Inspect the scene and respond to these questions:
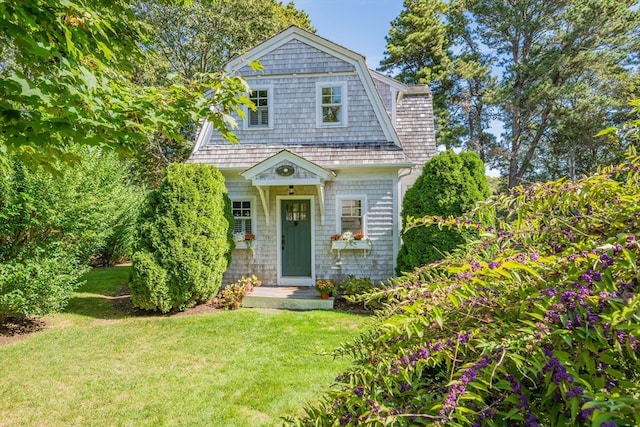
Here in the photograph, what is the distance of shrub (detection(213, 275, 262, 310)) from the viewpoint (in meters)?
7.84

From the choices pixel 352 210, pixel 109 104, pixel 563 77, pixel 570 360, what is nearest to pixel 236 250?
pixel 352 210

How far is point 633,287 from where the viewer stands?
28.9 inches

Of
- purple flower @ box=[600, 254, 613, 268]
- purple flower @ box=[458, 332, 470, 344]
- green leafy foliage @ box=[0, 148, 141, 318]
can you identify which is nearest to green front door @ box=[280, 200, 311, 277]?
green leafy foliage @ box=[0, 148, 141, 318]

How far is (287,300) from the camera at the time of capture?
25.7 ft

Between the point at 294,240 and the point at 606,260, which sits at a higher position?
the point at 606,260

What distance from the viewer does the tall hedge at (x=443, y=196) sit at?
721 cm

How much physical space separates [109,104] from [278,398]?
3.36m

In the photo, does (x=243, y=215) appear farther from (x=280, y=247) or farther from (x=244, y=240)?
(x=280, y=247)

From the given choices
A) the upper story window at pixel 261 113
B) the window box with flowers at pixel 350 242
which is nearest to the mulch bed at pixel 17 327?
the window box with flowers at pixel 350 242

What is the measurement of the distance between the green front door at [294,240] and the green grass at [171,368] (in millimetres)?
2016

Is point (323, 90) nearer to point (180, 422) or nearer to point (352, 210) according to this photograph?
point (352, 210)

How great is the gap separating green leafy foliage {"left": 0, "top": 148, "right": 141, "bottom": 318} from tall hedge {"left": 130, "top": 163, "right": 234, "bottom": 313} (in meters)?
0.98

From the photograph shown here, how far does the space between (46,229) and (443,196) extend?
7.88 meters

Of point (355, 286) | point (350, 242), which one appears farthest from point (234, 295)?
point (350, 242)
